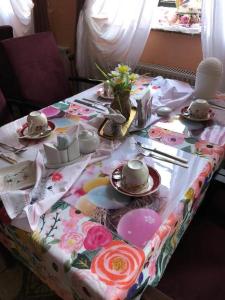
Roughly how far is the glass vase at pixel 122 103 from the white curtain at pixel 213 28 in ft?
2.70

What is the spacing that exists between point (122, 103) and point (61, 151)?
0.39 meters

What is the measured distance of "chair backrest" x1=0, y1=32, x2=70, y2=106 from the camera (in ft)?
5.42

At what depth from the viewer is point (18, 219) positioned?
28.6 inches

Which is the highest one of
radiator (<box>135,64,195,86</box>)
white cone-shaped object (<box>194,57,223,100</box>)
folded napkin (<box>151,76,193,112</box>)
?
white cone-shaped object (<box>194,57,223,100</box>)

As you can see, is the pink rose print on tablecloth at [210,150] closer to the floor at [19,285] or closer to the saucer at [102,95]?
the saucer at [102,95]

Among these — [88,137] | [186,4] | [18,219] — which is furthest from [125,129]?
[186,4]

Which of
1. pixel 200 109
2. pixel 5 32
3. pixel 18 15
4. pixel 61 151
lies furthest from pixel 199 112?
pixel 18 15

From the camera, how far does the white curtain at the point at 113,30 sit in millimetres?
1852

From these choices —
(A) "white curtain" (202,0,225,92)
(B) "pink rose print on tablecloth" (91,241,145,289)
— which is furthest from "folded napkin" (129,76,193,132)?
(B) "pink rose print on tablecloth" (91,241,145,289)

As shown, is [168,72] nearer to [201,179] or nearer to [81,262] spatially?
[201,179]

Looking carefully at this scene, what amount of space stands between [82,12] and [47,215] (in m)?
1.83

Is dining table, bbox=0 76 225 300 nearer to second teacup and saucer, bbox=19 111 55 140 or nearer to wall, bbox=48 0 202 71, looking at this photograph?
second teacup and saucer, bbox=19 111 55 140

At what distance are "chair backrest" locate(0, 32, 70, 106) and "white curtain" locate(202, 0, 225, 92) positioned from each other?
96 cm

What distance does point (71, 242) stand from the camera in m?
0.67
